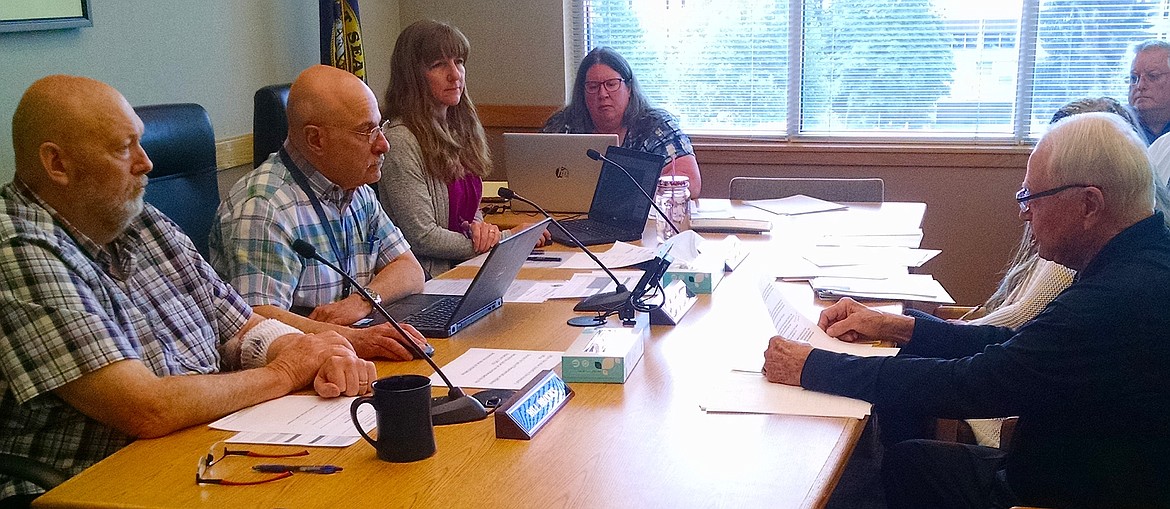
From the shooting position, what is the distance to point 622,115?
3951mm

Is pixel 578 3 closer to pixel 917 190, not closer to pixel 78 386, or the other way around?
pixel 917 190

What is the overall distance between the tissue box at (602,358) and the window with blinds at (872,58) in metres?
3.00

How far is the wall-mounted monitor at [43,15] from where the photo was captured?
2.49 m

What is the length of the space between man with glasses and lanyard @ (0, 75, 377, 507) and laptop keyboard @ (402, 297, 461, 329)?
10.8 inches

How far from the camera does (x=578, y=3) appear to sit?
4.78 m

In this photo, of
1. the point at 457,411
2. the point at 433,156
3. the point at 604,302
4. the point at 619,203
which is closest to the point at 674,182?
the point at 619,203

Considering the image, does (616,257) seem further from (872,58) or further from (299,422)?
(872,58)

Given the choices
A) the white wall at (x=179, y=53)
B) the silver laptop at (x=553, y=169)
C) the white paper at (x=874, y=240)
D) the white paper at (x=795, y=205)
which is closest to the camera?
the white wall at (x=179, y=53)

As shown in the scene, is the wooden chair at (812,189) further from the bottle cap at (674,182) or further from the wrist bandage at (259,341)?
the wrist bandage at (259,341)

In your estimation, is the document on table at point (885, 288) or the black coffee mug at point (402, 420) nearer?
the black coffee mug at point (402, 420)

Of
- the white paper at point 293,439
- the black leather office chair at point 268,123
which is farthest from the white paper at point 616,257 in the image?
the white paper at point 293,439

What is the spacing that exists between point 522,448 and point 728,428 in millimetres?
315

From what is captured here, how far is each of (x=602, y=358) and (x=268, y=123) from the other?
4.98 ft

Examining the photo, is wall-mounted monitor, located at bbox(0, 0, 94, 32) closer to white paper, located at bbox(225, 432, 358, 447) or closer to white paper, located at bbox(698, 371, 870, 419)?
white paper, located at bbox(225, 432, 358, 447)
